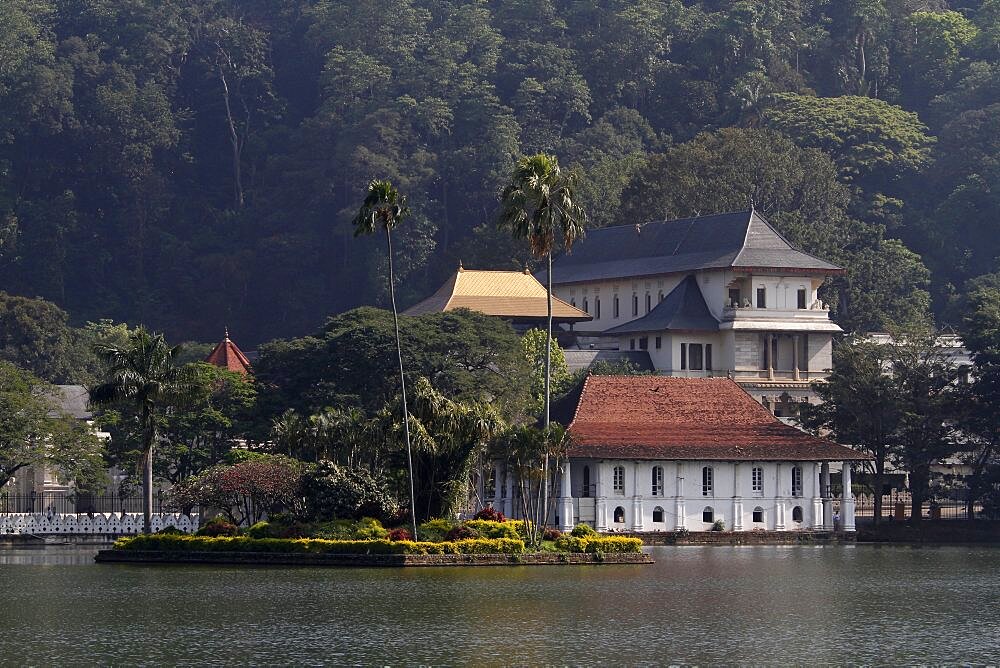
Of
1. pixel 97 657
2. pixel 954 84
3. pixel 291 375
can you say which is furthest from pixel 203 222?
pixel 97 657

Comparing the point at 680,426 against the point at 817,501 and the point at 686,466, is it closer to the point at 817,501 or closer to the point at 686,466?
the point at 686,466

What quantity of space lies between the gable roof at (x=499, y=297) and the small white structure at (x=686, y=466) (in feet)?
112

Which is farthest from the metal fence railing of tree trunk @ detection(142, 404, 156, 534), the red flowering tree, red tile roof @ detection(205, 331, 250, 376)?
red tile roof @ detection(205, 331, 250, 376)

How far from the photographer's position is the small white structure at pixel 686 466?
98.6 meters

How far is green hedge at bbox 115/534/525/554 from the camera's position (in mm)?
74875

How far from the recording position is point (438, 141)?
596 ft

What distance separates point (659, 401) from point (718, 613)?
42.8 meters

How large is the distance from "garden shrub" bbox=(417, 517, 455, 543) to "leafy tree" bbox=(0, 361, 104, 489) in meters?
23.8

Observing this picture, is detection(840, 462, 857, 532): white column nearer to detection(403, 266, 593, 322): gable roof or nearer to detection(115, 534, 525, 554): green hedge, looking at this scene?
detection(115, 534, 525, 554): green hedge

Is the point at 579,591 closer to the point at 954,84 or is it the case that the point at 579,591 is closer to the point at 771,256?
the point at 771,256

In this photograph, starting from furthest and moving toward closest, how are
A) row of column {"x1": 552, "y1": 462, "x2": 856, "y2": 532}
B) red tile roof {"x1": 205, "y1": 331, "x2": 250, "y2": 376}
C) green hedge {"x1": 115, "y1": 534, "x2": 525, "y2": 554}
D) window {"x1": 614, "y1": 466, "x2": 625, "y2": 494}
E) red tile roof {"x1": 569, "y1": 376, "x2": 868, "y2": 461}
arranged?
red tile roof {"x1": 205, "y1": 331, "x2": 250, "y2": 376} < window {"x1": 614, "y1": 466, "x2": 625, "y2": 494} < row of column {"x1": 552, "y1": 462, "x2": 856, "y2": 532} < red tile roof {"x1": 569, "y1": 376, "x2": 868, "y2": 461} < green hedge {"x1": 115, "y1": 534, "x2": 525, "y2": 554}

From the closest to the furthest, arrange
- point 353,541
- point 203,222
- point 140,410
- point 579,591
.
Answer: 1. point 579,591
2. point 353,541
3. point 140,410
4. point 203,222

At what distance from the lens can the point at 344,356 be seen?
10850 cm

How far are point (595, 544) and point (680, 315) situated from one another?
57.2 meters
